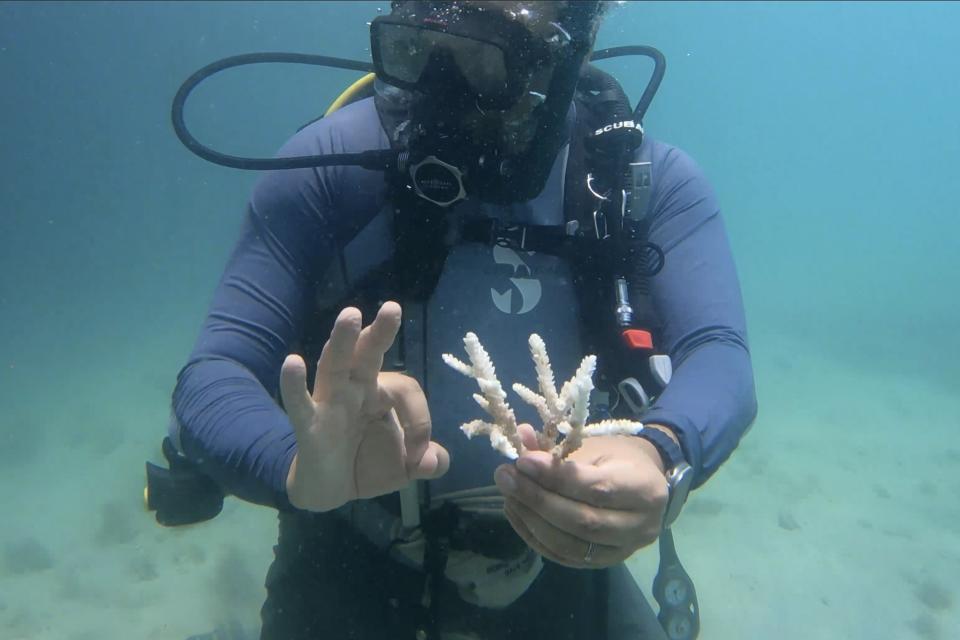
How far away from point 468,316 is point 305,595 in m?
1.31

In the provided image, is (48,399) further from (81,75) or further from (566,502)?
(81,75)

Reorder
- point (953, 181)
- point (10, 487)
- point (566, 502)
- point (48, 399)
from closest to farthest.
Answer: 1. point (566, 502)
2. point (10, 487)
3. point (48, 399)
4. point (953, 181)

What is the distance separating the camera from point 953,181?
329 ft

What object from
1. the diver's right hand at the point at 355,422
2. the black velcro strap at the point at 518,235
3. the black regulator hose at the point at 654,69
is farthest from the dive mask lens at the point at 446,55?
the diver's right hand at the point at 355,422

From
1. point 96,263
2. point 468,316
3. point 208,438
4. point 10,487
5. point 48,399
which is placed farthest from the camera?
point 96,263

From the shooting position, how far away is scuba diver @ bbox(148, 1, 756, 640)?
2219 millimetres

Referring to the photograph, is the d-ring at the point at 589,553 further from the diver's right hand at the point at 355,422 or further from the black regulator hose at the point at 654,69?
the black regulator hose at the point at 654,69

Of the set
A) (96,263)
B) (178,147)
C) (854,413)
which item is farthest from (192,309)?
(178,147)

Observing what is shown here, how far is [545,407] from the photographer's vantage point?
4.49ft

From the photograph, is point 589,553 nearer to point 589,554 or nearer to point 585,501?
point 589,554

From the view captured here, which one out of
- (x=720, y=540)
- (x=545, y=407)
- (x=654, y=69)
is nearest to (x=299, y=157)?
(x=545, y=407)

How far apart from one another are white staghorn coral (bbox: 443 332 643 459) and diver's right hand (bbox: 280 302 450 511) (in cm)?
20

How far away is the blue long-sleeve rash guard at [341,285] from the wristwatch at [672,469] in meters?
0.09

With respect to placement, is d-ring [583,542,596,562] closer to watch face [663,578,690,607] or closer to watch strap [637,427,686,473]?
watch strap [637,427,686,473]
